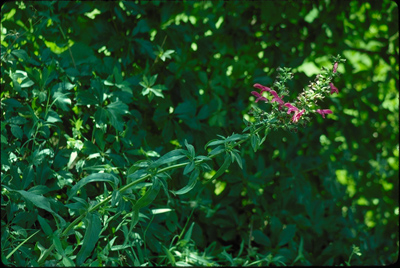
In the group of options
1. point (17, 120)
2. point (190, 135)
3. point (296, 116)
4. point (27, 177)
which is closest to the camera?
point (296, 116)

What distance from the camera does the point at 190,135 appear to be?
5.97ft

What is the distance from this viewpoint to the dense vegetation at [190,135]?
1.42 metres

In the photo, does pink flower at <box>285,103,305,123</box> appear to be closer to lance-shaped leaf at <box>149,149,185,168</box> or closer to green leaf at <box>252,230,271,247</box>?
lance-shaped leaf at <box>149,149,185,168</box>

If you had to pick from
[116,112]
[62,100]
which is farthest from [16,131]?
[116,112]

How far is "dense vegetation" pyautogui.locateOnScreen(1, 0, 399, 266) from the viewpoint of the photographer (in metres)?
1.42

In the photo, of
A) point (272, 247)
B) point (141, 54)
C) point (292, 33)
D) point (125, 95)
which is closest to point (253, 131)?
point (125, 95)

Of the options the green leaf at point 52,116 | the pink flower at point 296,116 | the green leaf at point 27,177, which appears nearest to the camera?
the pink flower at point 296,116

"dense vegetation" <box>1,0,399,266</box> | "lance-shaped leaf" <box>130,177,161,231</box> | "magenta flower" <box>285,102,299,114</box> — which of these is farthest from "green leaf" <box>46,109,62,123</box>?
"magenta flower" <box>285,102,299,114</box>

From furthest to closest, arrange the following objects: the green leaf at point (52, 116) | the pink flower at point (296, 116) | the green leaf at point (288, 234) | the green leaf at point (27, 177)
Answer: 1. the green leaf at point (288, 234)
2. the green leaf at point (52, 116)
3. the green leaf at point (27, 177)
4. the pink flower at point (296, 116)

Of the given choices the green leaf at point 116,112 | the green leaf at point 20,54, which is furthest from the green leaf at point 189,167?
the green leaf at point 20,54

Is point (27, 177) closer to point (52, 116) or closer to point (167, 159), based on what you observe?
point (52, 116)

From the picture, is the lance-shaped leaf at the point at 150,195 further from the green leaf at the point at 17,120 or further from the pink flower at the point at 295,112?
the green leaf at the point at 17,120

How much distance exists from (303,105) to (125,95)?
2.26ft

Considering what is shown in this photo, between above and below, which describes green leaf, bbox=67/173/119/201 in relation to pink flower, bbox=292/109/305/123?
below
